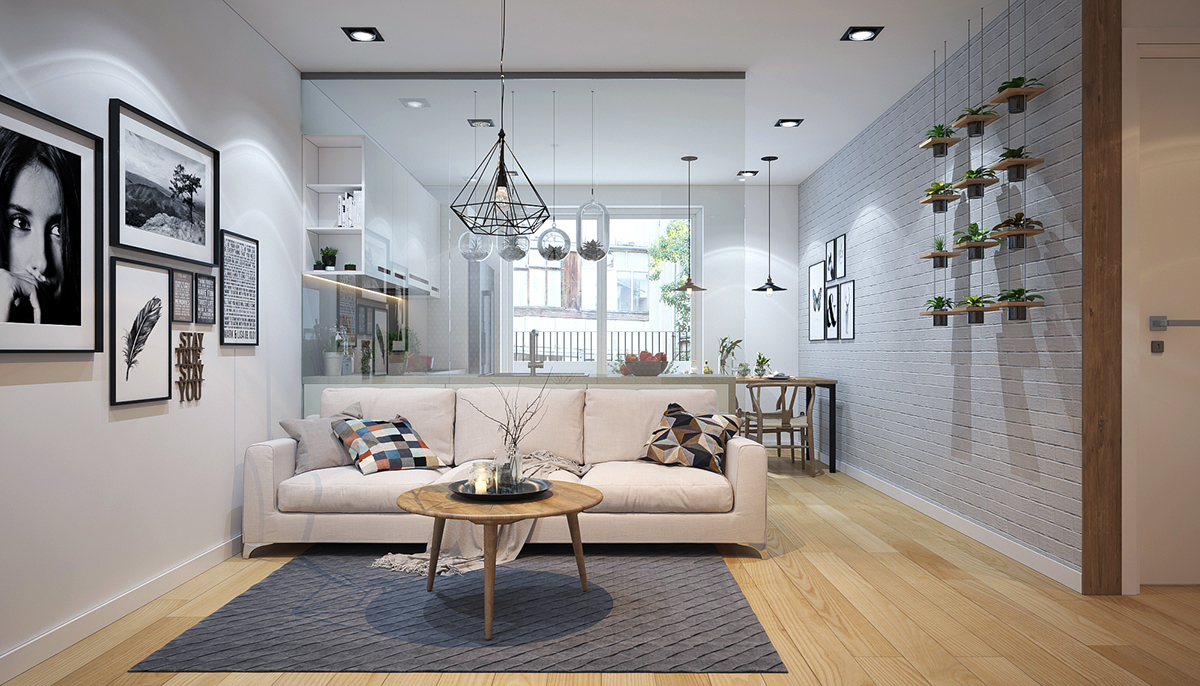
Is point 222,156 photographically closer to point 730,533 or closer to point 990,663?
point 730,533

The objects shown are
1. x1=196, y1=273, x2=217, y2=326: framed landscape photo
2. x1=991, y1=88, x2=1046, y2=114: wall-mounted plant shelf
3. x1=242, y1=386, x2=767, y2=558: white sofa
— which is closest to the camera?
x1=991, y1=88, x2=1046, y2=114: wall-mounted plant shelf

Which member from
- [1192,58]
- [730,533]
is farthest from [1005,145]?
[730,533]

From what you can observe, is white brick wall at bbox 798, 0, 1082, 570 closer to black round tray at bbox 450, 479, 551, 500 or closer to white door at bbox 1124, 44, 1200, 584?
white door at bbox 1124, 44, 1200, 584

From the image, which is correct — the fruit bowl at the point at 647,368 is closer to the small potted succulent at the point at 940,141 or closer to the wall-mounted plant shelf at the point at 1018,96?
the small potted succulent at the point at 940,141

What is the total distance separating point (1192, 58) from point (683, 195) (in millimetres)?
2809

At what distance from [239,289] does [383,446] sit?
3.93 ft

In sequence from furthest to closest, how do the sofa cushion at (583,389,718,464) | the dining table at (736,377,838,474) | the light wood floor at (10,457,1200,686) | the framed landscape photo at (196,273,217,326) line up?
1. the dining table at (736,377,838,474)
2. the sofa cushion at (583,389,718,464)
3. the framed landscape photo at (196,273,217,326)
4. the light wood floor at (10,457,1200,686)

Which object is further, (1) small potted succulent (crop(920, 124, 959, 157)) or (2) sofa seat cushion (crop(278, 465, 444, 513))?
(1) small potted succulent (crop(920, 124, 959, 157))

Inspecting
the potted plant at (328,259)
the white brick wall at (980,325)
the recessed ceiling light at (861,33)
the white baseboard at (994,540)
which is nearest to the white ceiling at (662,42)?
the recessed ceiling light at (861,33)

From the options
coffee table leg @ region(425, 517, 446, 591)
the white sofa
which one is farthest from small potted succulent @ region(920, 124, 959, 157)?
coffee table leg @ region(425, 517, 446, 591)

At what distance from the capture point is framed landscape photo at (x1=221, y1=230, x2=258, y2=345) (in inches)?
144

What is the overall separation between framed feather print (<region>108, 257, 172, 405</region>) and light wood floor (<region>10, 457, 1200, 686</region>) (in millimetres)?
956

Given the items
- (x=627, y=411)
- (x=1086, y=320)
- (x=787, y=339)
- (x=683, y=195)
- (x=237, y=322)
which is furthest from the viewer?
(x=787, y=339)

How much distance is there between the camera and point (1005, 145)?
3.73 m
